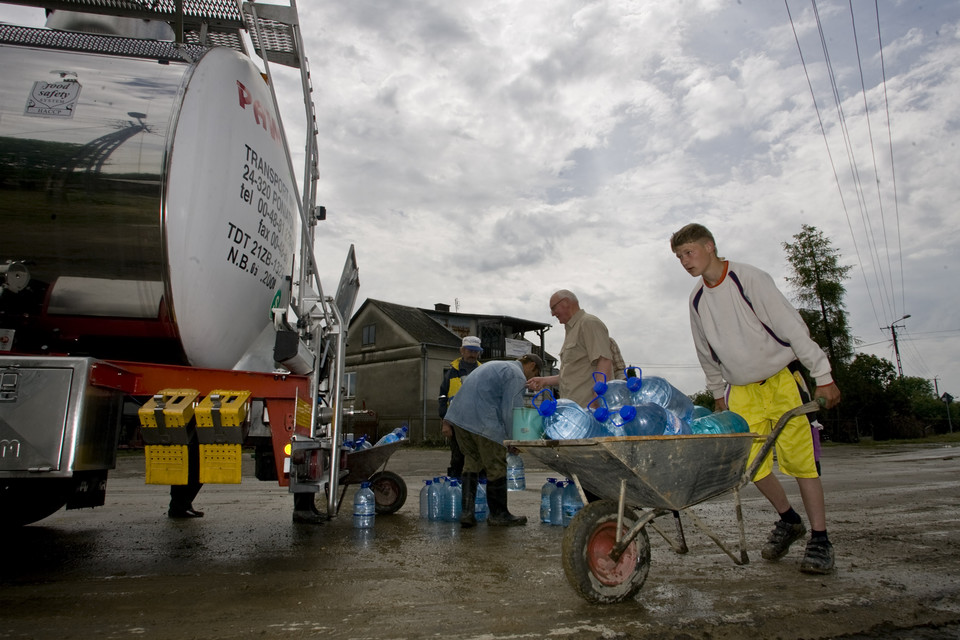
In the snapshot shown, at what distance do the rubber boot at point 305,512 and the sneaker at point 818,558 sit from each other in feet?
12.4

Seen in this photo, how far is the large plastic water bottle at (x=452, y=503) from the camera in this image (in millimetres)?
6003

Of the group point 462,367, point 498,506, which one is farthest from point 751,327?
point 462,367

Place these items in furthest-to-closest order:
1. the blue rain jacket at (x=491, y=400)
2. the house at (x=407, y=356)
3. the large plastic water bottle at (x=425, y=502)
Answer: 1. the house at (x=407, y=356)
2. the large plastic water bottle at (x=425, y=502)
3. the blue rain jacket at (x=491, y=400)

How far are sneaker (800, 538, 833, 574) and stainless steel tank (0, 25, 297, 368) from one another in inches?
139

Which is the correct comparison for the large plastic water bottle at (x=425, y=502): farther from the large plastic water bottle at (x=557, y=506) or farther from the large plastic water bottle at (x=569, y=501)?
the large plastic water bottle at (x=569, y=501)

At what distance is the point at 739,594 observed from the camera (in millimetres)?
3092

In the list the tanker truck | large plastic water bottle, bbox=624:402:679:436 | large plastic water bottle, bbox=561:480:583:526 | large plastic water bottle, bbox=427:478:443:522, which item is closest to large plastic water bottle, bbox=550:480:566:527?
large plastic water bottle, bbox=561:480:583:526

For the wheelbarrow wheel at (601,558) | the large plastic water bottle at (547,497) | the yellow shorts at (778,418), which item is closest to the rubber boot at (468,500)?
the large plastic water bottle at (547,497)

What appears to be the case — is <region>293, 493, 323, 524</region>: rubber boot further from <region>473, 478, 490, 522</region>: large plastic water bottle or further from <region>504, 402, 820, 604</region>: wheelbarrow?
<region>504, 402, 820, 604</region>: wheelbarrow

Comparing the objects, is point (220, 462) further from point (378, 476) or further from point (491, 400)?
point (378, 476)

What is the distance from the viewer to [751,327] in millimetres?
3805

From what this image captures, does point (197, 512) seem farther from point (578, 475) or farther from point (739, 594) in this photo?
point (739, 594)

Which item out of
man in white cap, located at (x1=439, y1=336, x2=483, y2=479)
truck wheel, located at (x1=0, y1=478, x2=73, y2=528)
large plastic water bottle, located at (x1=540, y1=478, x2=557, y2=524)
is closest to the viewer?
truck wheel, located at (x1=0, y1=478, x2=73, y2=528)

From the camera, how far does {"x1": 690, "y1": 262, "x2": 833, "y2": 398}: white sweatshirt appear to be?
3697mm
